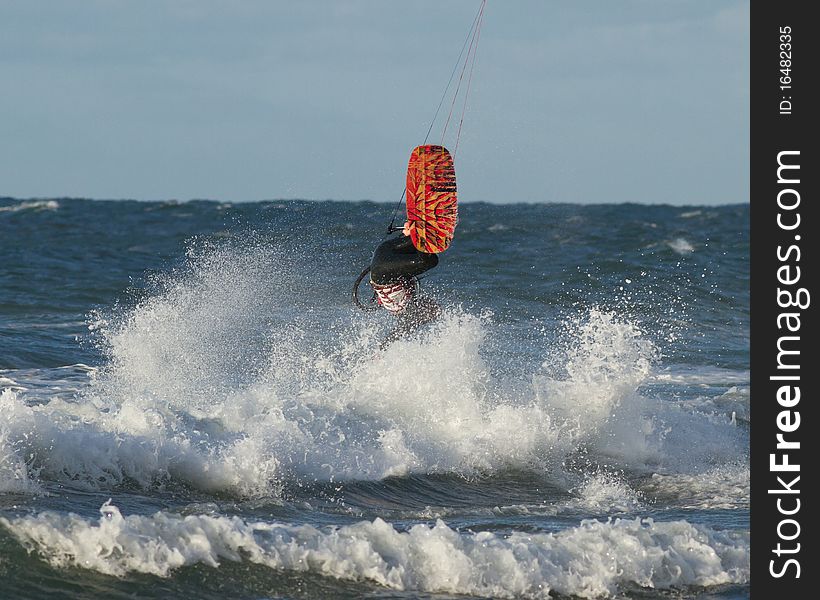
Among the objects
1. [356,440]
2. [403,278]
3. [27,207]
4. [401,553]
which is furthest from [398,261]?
[27,207]

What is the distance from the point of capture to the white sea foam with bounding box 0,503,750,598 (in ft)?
19.5

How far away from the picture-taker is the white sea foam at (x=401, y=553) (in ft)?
19.5

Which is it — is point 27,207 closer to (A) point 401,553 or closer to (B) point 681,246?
(B) point 681,246

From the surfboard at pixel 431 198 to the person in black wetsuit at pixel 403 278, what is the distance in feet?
0.33

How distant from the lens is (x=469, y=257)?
71.4 feet

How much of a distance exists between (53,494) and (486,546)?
2.87 meters

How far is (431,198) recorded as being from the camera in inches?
333

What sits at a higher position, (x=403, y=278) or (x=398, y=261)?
(x=398, y=261)

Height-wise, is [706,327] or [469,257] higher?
[469,257]

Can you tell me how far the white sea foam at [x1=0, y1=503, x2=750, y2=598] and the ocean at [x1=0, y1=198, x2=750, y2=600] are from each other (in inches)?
0.5

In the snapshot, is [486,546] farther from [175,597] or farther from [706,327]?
[706,327]

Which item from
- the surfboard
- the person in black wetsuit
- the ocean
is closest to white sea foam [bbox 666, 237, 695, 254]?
the ocean

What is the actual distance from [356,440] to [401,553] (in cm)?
278
